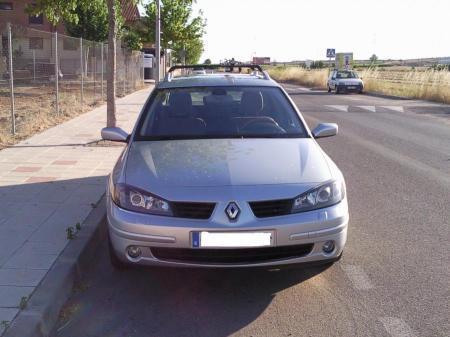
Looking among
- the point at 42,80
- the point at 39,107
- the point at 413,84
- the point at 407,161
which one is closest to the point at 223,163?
the point at 407,161

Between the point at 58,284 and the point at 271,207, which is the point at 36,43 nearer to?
the point at 58,284

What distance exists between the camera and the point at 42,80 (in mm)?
15164

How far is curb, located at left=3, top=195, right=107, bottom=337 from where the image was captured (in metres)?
3.36

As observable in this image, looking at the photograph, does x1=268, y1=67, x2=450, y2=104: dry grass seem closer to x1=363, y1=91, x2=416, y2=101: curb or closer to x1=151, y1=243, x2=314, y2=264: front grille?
x1=363, y1=91, x2=416, y2=101: curb

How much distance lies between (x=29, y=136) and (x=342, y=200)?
8366 mm

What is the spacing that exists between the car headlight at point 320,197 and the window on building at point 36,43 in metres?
14.1

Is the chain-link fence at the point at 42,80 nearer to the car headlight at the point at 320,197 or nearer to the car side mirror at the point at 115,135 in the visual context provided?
the car side mirror at the point at 115,135

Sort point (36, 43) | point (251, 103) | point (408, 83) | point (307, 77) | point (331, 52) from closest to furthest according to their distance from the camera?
point (251, 103)
point (36, 43)
point (408, 83)
point (331, 52)
point (307, 77)

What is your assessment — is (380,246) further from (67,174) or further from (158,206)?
(67,174)

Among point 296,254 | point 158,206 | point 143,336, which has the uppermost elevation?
point 158,206

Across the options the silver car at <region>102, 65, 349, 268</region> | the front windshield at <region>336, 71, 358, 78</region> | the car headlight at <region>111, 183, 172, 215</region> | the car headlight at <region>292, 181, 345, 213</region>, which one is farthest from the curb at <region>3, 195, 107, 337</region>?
the front windshield at <region>336, 71, 358, 78</region>

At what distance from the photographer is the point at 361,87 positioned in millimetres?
35250

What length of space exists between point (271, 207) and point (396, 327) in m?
1.11

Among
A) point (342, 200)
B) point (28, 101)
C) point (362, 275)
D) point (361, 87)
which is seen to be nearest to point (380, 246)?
point (362, 275)
